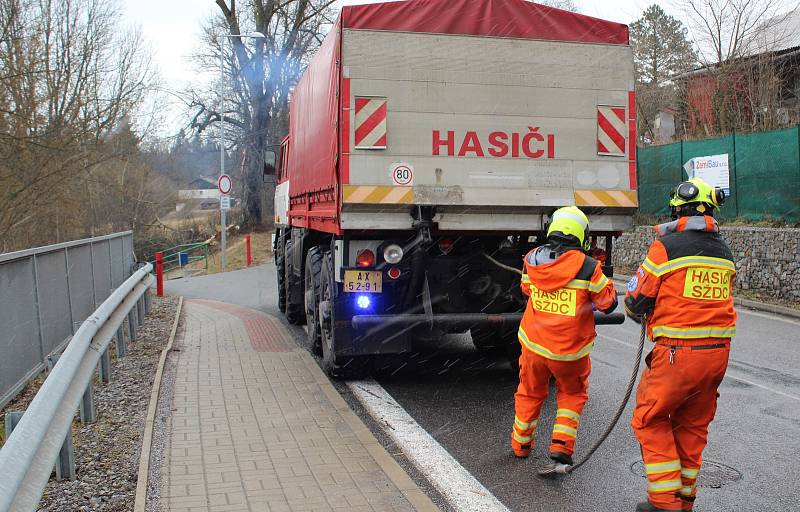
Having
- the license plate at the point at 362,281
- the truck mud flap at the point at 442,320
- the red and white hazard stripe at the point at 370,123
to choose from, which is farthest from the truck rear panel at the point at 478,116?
the truck mud flap at the point at 442,320

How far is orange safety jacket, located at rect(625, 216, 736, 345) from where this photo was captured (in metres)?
3.97

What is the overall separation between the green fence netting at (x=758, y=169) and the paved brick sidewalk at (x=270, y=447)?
11.7 m

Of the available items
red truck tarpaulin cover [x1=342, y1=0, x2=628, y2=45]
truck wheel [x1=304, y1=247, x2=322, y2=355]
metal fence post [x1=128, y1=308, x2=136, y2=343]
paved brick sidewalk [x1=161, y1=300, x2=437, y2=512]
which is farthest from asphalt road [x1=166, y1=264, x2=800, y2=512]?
red truck tarpaulin cover [x1=342, y1=0, x2=628, y2=45]

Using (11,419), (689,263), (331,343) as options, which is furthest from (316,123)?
(689,263)

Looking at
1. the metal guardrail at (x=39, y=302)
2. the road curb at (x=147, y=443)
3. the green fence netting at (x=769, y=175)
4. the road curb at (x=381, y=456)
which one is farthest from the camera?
the green fence netting at (x=769, y=175)

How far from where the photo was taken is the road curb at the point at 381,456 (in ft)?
13.8

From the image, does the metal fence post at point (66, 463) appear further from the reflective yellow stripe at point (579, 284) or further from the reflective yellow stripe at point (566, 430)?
the reflective yellow stripe at point (579, 284)

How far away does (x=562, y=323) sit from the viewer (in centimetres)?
469

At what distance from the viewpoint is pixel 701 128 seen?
22.2 m

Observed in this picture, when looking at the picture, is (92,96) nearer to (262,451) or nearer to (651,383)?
(262,451)

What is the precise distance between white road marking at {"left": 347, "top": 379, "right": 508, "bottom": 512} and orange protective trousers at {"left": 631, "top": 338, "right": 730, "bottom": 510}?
2.93 ft

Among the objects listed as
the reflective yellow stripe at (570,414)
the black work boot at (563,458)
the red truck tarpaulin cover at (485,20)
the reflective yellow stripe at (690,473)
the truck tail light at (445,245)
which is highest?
the red truck tarpaulin cover at (485,20)

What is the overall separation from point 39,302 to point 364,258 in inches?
132

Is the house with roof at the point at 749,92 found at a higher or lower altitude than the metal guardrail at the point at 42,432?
higher
